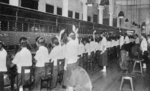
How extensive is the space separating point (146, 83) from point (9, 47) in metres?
5.52

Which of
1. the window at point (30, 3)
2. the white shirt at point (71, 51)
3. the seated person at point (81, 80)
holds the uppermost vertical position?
the window at point (30, 3)

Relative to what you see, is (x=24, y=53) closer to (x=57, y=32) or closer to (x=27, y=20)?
(x=27, y=20)

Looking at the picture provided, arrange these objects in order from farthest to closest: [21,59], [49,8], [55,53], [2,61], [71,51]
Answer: [49,8], [55,53], [71,51], [21,59], [2,61]

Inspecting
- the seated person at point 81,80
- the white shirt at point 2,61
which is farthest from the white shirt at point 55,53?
the seated person at point 81,80

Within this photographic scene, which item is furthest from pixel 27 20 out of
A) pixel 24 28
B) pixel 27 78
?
pixel 27 78

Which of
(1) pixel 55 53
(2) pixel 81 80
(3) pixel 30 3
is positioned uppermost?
(3) pixel 30 3

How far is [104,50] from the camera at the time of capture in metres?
7.95

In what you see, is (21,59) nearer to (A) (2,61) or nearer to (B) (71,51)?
(A) (2,61)

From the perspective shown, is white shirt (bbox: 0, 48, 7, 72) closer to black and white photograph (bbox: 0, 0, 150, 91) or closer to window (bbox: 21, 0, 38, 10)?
black and white photograph (bbox: 0, 0, 150, 91)

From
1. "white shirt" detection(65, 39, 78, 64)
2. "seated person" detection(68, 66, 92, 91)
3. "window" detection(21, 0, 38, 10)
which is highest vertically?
"window" detection(21, 0, 38, 10)

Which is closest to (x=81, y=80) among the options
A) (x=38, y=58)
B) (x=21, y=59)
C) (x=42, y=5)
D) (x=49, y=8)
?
(x=21, y=59)

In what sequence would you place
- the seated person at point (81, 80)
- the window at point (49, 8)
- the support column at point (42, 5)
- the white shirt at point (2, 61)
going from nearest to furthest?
the seated person at point (81, 80), the white shirt at point (2, 61), the support column at point (42, 5), the window at point (49, 8)

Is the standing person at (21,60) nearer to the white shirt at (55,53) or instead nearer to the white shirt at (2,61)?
the white shirt at (2,61)

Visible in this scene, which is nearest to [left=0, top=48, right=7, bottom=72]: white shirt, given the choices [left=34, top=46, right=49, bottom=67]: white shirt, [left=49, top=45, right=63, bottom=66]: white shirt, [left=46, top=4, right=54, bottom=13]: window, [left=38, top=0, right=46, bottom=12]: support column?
[left=34, top=46, right=49, bottom=67]: white shirt
